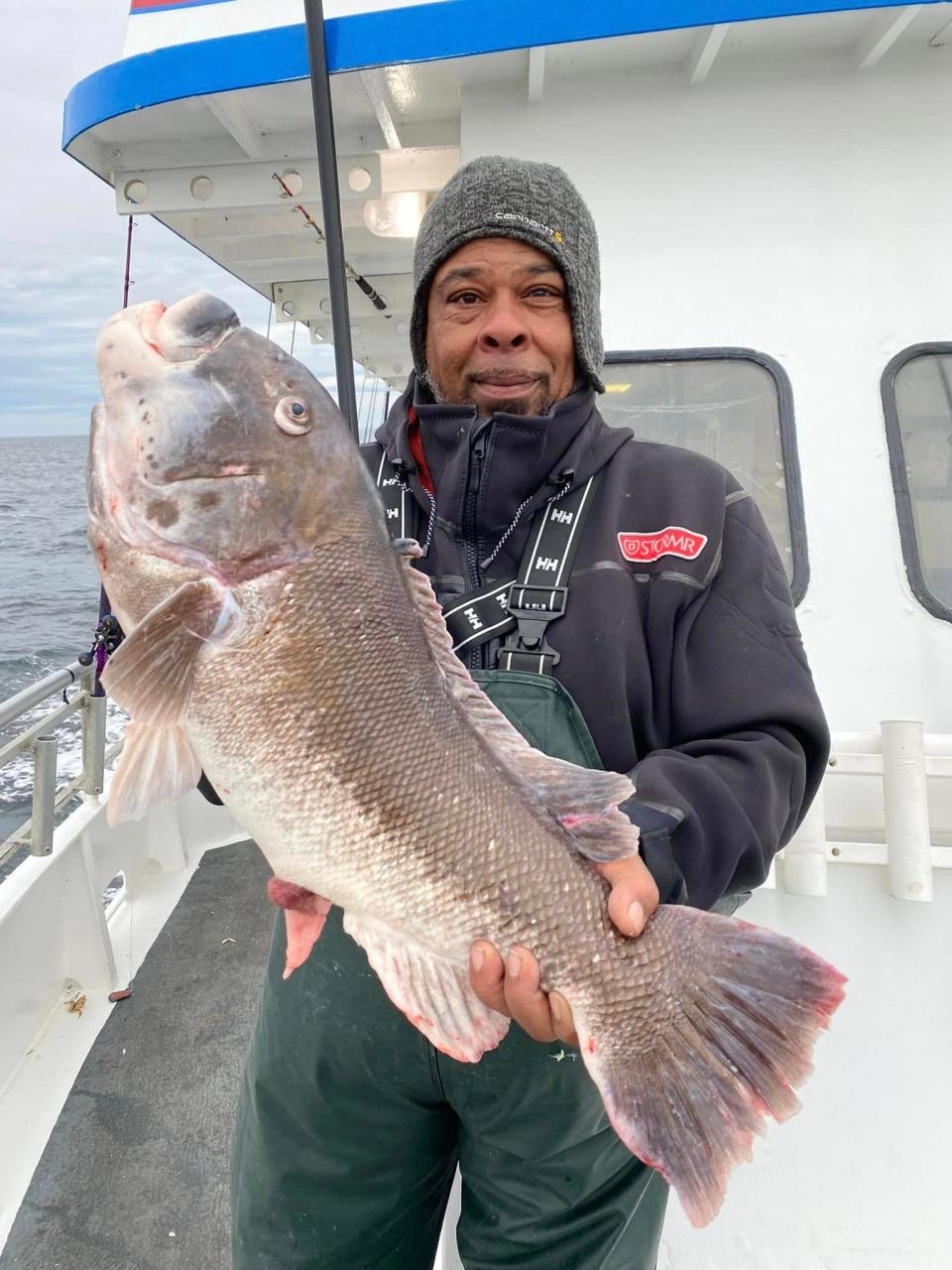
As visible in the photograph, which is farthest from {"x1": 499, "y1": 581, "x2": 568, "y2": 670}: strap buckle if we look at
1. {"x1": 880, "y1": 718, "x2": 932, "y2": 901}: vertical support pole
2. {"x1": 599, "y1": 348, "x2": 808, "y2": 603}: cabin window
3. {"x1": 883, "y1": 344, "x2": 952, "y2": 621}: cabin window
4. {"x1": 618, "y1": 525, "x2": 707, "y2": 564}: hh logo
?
{"x1": 883, "y1": 344, "x2": 952, "y2": 621}: cabin window

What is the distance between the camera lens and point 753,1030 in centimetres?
150

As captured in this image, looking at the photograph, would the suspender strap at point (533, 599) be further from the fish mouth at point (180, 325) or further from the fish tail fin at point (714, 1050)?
the fish tail fin at point (714, 1050)

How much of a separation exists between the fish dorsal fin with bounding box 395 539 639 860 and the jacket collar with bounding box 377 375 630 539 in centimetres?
39

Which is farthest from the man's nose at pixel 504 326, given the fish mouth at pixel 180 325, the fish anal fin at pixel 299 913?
the fish anal fin at pixel 299 913

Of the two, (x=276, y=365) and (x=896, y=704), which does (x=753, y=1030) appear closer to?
(x=276, y=365)

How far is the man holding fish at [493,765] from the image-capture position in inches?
60.2

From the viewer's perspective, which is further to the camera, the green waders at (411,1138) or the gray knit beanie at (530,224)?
the gray knit beanie at (530,224)

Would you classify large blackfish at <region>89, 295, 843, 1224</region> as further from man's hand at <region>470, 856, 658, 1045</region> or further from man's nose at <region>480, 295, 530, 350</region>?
man's nose at <region>480, 295, 530, 350</region>

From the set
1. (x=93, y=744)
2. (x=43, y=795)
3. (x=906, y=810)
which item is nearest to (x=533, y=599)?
(x=906, y=810)

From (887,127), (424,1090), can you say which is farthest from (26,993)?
(887,127)

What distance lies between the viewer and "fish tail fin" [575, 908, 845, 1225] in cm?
148

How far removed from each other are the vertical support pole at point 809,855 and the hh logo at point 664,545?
120cm

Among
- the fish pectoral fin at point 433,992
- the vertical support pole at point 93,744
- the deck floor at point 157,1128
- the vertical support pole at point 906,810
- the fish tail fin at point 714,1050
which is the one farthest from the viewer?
the vertical support pole at point 93,744

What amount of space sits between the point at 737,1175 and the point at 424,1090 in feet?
4.53
